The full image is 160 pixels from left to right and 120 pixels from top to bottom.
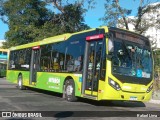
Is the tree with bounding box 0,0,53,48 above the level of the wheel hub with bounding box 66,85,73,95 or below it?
above

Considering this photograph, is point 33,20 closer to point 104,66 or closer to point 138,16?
point 138,16

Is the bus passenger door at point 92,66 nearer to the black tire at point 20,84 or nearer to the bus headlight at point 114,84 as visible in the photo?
the bus headlight at point 114,84

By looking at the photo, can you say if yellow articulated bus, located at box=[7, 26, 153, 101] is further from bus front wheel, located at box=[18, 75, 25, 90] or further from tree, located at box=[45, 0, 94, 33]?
tree, located at box=[45, 0, 94, 33]

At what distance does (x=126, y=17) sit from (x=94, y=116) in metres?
17.8

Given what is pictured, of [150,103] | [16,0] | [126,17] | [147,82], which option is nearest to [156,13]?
[126,17]

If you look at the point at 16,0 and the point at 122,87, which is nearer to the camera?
the point at 122,87

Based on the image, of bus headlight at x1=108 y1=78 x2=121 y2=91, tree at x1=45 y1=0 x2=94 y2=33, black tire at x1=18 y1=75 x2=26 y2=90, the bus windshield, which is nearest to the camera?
bus headlight at x1=108 y1=78 x2=121 y2=91

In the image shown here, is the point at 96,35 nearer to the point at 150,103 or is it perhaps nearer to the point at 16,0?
the point at 150,103

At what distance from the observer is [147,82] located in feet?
47.5

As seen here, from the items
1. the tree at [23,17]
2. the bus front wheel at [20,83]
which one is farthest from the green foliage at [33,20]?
the bus front wheel at [20,83]

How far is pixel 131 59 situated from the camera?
14.1m

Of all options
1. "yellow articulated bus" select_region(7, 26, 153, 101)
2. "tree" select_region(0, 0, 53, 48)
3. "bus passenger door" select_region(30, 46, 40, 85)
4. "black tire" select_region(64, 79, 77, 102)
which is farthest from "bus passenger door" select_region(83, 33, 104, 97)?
"tree" select_region(0, 0, 53, 48)

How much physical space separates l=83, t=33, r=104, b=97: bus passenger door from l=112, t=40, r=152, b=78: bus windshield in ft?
2.13

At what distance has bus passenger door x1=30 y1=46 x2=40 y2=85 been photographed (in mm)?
20484
